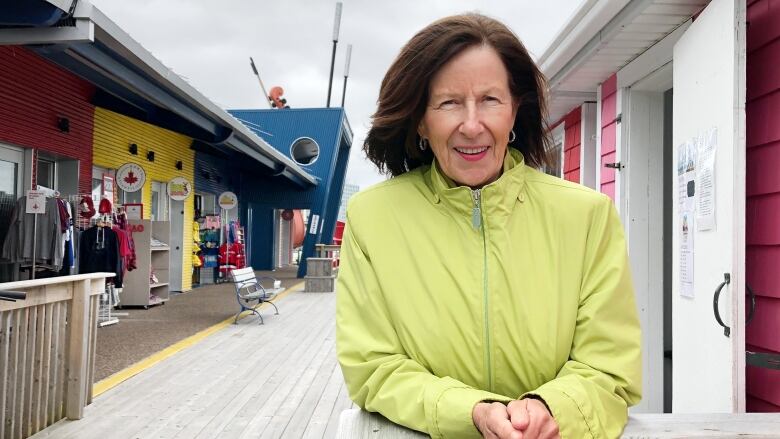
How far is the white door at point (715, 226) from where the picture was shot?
8.20 ft

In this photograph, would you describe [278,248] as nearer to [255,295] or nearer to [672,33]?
[255,295]

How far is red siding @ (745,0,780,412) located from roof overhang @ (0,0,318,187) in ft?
14.4

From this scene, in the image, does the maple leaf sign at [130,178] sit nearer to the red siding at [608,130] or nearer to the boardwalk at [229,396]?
the boardwalk at [229,396]

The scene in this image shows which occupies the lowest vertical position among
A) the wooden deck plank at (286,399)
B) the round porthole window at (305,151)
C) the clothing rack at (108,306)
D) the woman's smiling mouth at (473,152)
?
the wooden deck plank at (286,399)

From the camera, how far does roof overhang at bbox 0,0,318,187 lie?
16.2 ft

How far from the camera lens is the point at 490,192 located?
1.38m

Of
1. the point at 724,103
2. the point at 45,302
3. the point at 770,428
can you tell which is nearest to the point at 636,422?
the point at 770,428

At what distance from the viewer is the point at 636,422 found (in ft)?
4.55

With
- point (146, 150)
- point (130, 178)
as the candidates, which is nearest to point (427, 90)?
point (130, 178)

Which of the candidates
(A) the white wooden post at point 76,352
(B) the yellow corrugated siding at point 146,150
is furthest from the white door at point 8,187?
(A) the white wooden post at point 76,352

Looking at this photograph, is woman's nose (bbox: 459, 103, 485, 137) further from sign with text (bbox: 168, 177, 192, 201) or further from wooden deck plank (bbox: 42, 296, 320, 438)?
sign with text (bbox: 168, 177, 192, 201)

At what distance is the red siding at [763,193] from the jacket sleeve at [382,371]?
→ 1921 millimetres

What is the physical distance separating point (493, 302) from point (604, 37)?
2.81 m

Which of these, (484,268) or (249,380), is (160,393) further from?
(484,268)
